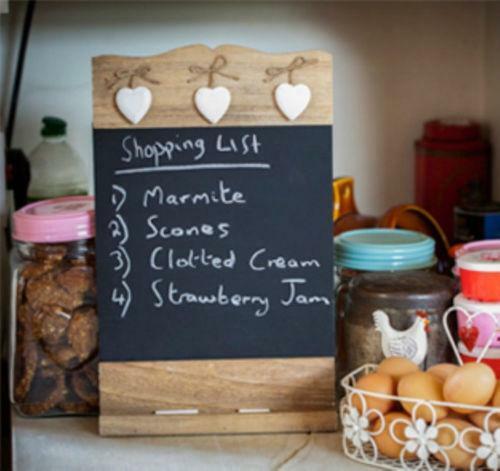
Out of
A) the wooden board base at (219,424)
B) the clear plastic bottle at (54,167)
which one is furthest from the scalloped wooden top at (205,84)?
the clear plastic bottle at (54,167)

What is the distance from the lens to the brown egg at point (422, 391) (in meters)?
1.08

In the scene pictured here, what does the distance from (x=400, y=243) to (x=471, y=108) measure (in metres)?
0.49

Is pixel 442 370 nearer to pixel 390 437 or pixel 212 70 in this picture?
pixel 390 437

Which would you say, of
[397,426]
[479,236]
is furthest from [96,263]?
[479,236]

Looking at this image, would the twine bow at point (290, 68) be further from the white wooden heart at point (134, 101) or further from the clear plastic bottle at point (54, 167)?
the clear plastic bottle at point (54, 167)

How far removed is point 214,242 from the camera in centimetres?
122

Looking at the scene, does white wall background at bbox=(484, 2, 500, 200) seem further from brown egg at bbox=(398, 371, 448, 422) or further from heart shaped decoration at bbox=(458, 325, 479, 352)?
brown egg at bbox=(398, 371, 448, 422)

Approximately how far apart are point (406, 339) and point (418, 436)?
0.50 ft

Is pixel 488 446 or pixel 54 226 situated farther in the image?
pixel 54 226

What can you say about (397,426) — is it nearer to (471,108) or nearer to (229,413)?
(229,413)

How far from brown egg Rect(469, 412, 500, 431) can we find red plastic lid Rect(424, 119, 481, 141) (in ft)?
2.32

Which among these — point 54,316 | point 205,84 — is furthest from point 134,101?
point 54,316

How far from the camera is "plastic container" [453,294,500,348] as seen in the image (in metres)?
1.19

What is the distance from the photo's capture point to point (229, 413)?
48.4 inches
